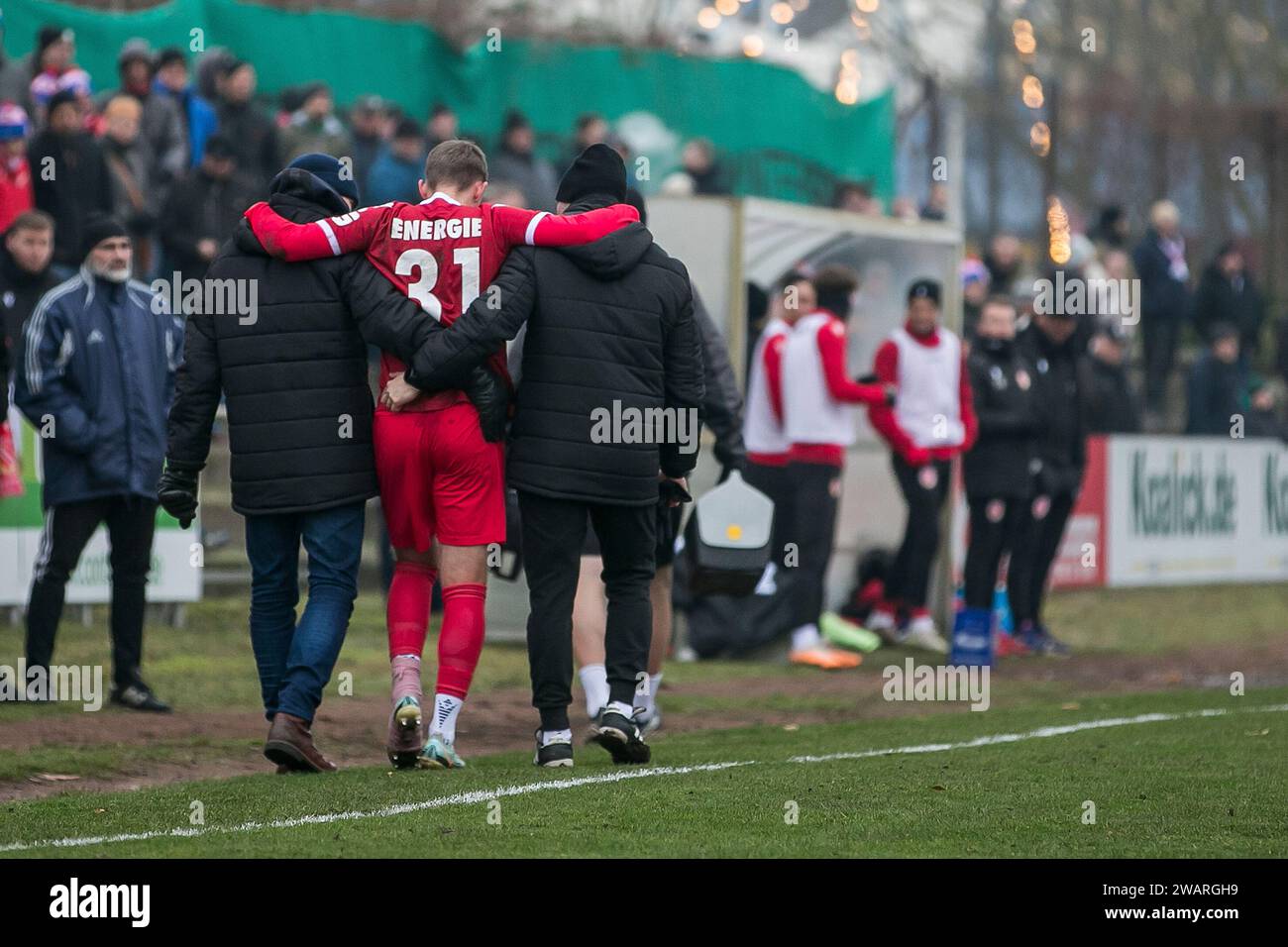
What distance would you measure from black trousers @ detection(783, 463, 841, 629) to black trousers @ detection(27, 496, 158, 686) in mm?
4454

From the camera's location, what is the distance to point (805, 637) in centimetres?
1449

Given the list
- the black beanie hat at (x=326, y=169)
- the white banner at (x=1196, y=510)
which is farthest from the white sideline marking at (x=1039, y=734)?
the white banner at (x=1196, y=510)

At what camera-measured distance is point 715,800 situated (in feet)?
25.3

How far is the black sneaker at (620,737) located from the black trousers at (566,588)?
0.35ft

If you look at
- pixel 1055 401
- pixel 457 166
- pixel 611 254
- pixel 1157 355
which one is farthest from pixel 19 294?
pixel 1157 355

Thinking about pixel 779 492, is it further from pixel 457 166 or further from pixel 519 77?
pixel 519 77

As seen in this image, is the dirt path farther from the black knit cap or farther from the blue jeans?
the black knit cap

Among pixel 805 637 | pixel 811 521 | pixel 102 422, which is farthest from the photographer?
pixel 805 637

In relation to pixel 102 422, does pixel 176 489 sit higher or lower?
lower

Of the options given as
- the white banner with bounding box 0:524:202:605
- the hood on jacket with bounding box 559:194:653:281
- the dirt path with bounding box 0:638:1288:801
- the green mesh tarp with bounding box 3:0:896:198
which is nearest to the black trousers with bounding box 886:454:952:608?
the dirt path with bounding box 0:638:1288:801

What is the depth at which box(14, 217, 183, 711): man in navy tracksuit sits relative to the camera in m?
11.0

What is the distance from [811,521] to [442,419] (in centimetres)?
Answer: 607

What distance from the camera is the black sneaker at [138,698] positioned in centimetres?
1106
